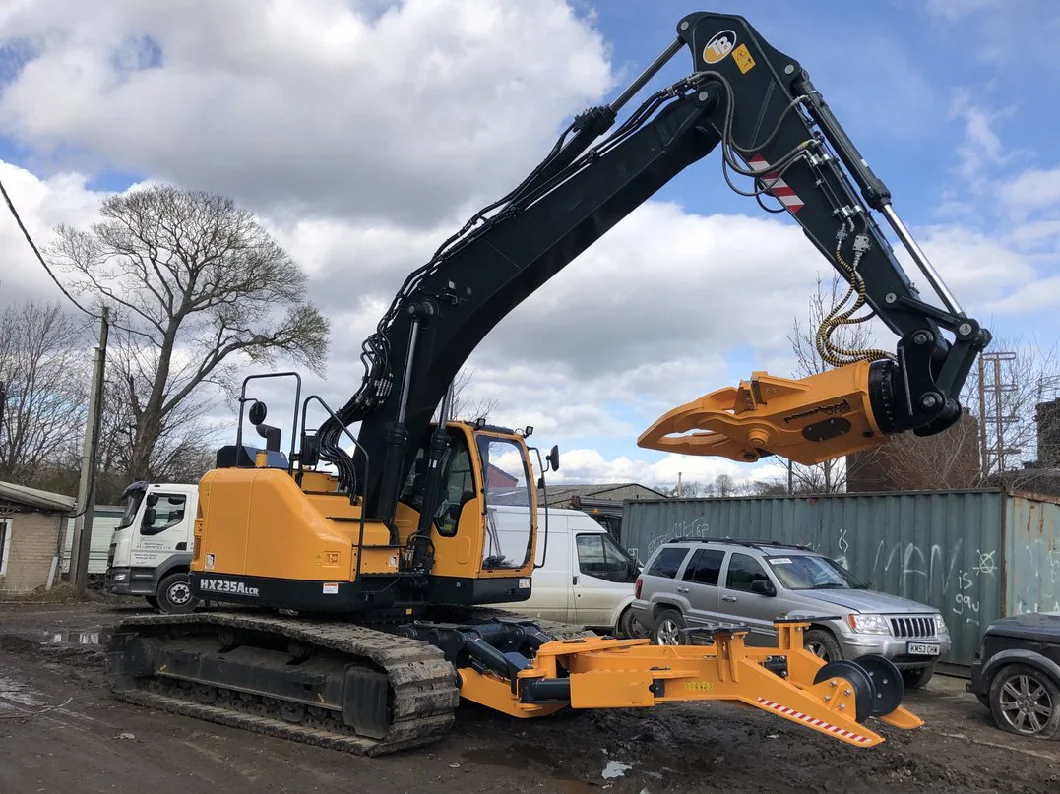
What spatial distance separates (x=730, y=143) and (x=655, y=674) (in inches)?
153

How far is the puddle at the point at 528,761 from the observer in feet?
20.0

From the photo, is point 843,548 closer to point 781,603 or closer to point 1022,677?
point 781,603

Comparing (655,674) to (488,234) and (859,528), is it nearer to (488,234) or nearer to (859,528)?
(488,234)

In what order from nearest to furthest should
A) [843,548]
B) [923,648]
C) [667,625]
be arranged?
[923,648] < [667,625] < [843,548]

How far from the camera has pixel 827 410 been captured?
5.51m

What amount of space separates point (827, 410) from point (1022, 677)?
15.8 feet

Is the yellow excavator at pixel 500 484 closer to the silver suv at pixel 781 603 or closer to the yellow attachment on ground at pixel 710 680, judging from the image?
the yellow attachment on ground at pixel 710 680

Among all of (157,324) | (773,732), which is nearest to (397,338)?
(773,732)

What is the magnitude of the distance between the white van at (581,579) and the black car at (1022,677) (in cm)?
567

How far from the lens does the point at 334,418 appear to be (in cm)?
796

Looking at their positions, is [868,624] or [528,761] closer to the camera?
[528,761]

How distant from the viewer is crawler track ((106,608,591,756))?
6.59 metres

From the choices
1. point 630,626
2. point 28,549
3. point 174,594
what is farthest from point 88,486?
point 630,626

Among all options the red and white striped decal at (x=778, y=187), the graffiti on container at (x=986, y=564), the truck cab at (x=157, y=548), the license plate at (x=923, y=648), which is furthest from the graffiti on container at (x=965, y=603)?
the truck cab at (x=157, y=548)
